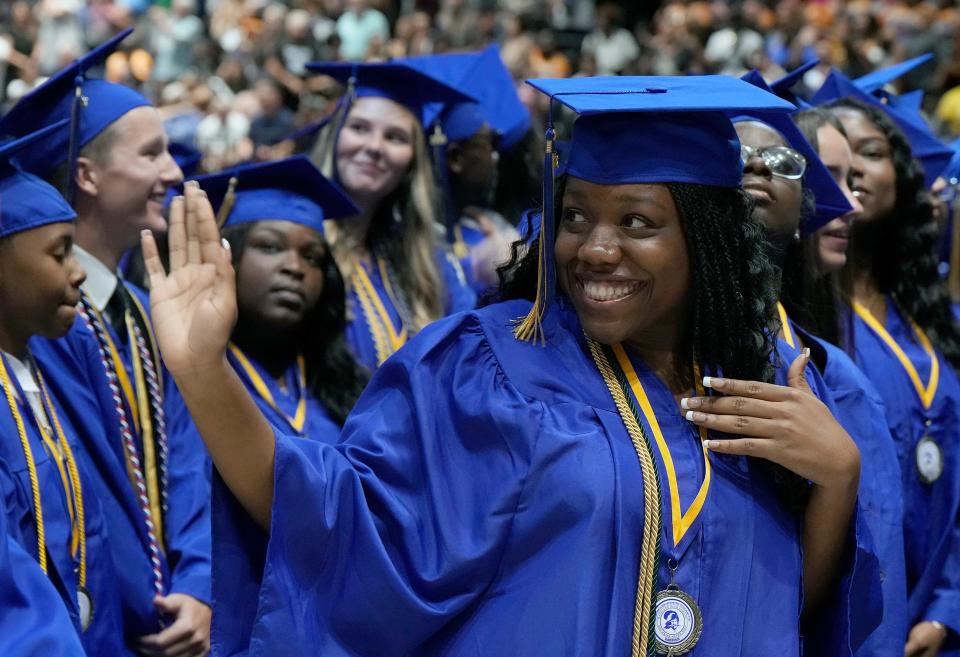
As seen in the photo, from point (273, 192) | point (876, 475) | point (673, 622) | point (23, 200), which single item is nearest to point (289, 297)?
point (273, 192)

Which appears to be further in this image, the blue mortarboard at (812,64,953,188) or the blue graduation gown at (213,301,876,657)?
the blue mortarboard at (812,64,953,188)

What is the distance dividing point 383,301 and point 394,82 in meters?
0.89

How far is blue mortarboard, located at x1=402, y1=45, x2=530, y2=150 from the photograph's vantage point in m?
5.73

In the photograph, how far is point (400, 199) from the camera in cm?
520

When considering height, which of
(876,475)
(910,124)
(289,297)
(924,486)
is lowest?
(924,486)

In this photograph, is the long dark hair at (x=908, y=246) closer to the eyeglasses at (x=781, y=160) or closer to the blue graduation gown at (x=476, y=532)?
the eyeglasses at (x=781, y=160)

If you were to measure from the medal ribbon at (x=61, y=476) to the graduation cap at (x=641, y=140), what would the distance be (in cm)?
114

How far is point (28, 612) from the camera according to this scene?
227cm

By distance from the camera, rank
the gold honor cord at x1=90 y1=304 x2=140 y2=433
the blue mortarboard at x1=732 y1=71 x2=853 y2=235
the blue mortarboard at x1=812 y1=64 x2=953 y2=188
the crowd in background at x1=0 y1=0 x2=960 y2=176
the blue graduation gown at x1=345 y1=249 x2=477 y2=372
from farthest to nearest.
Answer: the crowd in background at x1=0 y1=0 x2=960 y2=176 → the blue graduation gown at x1=345 y1=249 x2=477 y2=372 → the blue mortarboard at x1=812 y1=64 x2=953 y2=188 → the gold honor cord at x1=90 y1=304 x2=140 y2=433 → the blue mortarboard at x1=732 y1=71 x2=853 y2=235

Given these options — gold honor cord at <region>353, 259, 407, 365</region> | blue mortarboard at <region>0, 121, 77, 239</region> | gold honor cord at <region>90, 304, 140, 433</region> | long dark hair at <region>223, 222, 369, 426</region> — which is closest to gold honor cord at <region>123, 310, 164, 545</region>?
gold honor cord at <region>90, 304, 140, 433</region>

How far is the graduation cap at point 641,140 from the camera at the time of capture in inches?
93.4

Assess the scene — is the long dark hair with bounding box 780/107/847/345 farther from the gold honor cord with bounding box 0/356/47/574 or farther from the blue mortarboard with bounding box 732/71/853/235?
the gold honor cord with bounding box 0/356/47/574

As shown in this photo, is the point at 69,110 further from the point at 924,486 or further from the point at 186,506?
the point at 924,486

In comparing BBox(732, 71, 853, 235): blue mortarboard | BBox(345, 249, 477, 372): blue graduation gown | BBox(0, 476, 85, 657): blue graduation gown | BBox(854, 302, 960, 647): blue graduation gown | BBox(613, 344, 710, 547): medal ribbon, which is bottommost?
BBox(854, 302, 960, 647): blue graduation gown
